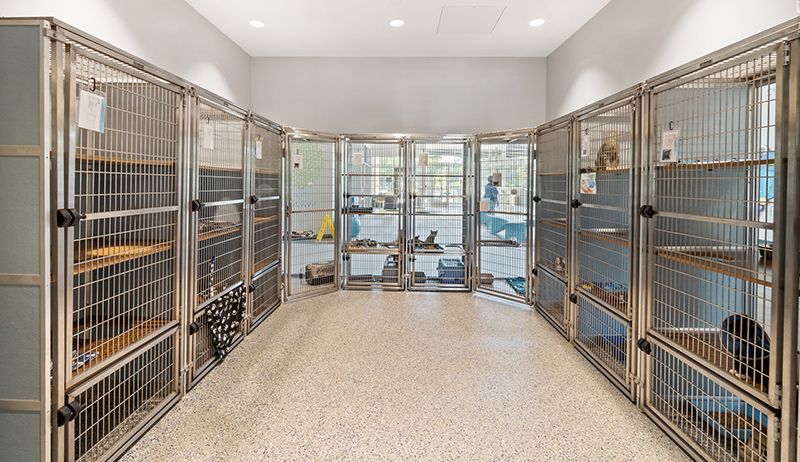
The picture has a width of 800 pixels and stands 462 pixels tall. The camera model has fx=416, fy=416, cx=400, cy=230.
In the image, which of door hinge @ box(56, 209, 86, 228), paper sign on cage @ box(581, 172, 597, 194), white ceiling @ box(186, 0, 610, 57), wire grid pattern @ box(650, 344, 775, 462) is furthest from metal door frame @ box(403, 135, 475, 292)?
door hinge @ box(56, 209, 86, 228)

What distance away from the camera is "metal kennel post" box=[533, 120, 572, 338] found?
346cm

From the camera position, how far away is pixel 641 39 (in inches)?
134

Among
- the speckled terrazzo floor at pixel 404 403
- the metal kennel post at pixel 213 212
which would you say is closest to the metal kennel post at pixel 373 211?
the speckled terrazzo floor at pixel 404 403

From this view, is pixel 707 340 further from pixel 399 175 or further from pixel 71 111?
pixel 399 175

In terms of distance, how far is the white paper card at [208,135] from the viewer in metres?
2.60

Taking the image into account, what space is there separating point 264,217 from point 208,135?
1356 millimetres

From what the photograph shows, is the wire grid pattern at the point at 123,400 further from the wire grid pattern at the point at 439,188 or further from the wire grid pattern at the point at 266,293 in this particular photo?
the wire grid pattern at the point at 439,188

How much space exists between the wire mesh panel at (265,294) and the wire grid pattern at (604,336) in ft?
8.96

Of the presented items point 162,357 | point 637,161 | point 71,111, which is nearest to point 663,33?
point 637,161

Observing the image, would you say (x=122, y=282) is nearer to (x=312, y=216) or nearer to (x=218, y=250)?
(x=218, y=250)

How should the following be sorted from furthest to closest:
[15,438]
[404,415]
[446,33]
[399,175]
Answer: [399,175] → [446,33] → [404,415] → [15,438]

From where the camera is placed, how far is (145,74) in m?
2.02

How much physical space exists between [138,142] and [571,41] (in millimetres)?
4406

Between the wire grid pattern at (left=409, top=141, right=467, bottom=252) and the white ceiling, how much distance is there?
119 centimetres
